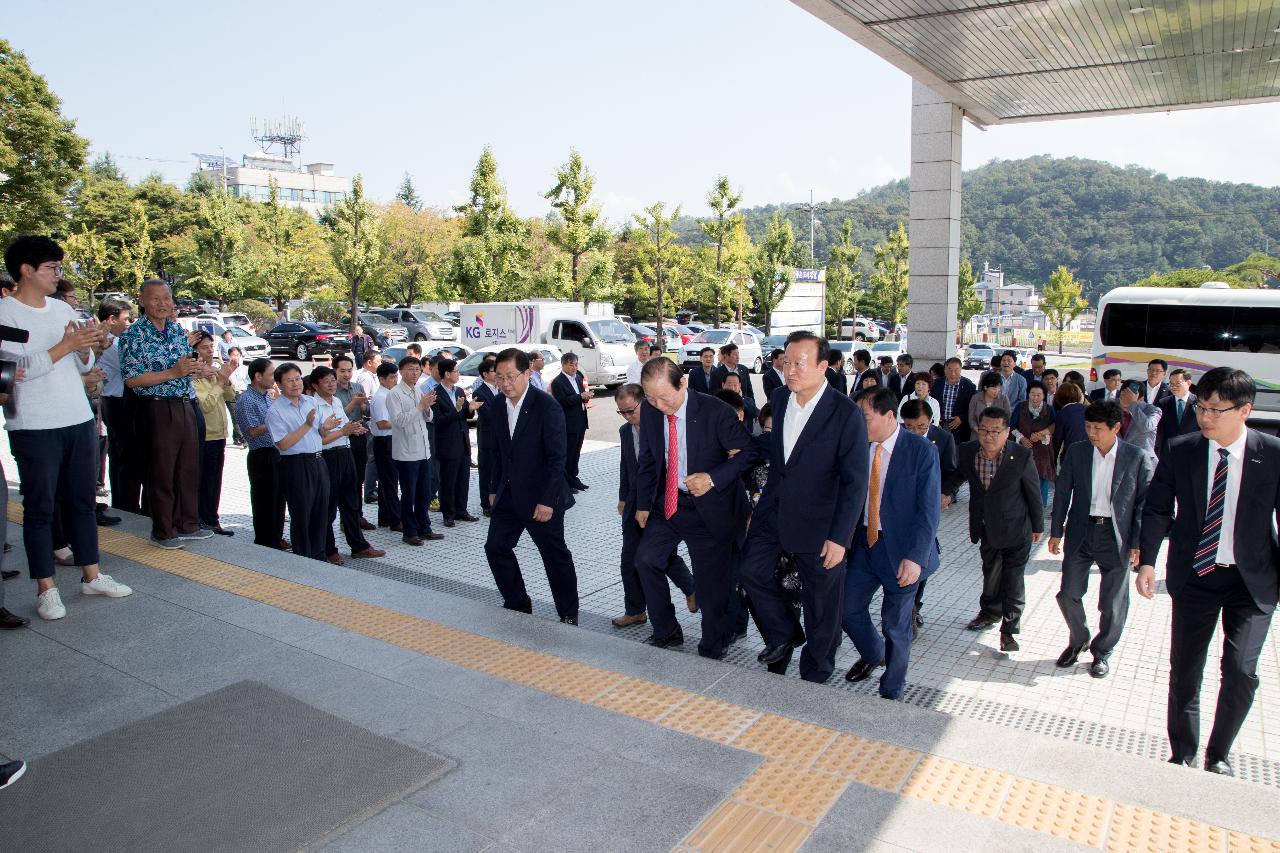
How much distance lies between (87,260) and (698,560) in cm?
4621

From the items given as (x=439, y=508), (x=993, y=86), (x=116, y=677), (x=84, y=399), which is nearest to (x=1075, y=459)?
(x=116, y=677)

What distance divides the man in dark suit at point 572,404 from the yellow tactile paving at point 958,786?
7.01 meters

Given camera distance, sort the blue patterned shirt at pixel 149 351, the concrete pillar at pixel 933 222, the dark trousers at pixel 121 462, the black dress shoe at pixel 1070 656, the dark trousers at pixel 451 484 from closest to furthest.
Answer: the black dress shoe at pixel 1070 656 → the blue patterned shirt at pixel 149 351 → the dark trousers at pixel 121 462 → the dark trousers at pixel 451 484 → the concrete pillar at pixel 933 222

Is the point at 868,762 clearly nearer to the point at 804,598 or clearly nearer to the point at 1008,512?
the point at 804,598

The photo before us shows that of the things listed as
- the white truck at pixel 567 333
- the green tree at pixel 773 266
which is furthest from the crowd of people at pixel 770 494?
the green tree at pixel 773 266

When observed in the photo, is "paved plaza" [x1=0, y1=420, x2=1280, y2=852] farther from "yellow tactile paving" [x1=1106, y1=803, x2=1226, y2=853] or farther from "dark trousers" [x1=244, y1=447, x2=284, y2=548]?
"dark trousers" [x1=244, y1=447, x2=284, y2=548]

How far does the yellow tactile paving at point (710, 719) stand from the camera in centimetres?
381

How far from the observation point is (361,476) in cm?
873

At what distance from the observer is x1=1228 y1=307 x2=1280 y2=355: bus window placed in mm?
17500

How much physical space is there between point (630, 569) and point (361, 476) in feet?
11.9

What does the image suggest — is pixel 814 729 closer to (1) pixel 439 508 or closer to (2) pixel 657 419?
(2) pixel 657 419

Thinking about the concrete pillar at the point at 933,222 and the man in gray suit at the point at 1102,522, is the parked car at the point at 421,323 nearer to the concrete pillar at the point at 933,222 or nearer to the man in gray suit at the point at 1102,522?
the concrete pillar at the point at 933,222

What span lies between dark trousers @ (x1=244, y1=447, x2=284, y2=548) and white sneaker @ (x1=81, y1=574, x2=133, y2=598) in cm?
186

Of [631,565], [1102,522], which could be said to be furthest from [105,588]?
[1102,522]
